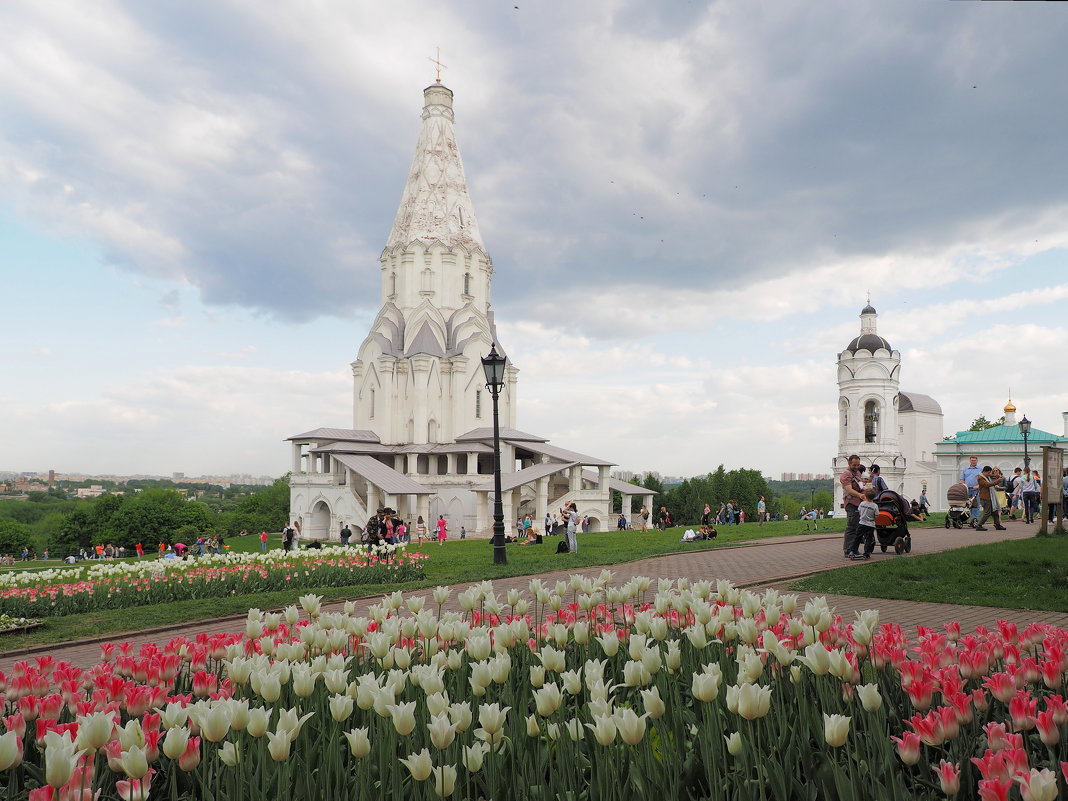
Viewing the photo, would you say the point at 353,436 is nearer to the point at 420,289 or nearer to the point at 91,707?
the point at 420,289

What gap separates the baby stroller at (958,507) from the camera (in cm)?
2086

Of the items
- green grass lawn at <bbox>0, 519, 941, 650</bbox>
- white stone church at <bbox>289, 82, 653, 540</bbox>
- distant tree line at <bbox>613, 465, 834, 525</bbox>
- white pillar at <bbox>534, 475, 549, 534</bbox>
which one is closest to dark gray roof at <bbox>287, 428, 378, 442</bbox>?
white stone church at <bbox>289, 82, 653, 540</bbox>

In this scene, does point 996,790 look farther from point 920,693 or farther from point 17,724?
point 17,724

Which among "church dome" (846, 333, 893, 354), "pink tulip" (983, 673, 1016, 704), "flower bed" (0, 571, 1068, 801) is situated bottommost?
"flower bed" (0, 571, 1068, 801)

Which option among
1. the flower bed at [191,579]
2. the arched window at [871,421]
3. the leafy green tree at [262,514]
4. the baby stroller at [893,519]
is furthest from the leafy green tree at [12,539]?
the baby stroller at [893,519]

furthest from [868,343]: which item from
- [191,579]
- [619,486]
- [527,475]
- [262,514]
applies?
[262,514]

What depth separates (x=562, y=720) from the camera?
3311 millimetres

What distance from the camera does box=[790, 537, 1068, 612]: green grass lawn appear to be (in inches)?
356

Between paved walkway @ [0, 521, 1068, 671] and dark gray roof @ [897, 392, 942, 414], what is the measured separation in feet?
123

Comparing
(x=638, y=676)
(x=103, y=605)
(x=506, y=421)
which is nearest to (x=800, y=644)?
(x=638, y=676)

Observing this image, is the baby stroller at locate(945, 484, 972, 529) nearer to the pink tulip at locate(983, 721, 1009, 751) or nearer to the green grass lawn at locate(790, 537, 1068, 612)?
the green grass lawn at locate(790, 537, 1068, 612)

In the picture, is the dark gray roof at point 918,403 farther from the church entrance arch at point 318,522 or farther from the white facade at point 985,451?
the church entrance arch at point 318,522

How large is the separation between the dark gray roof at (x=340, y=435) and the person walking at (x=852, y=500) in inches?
1434

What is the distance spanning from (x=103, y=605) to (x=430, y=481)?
34.5 meters
